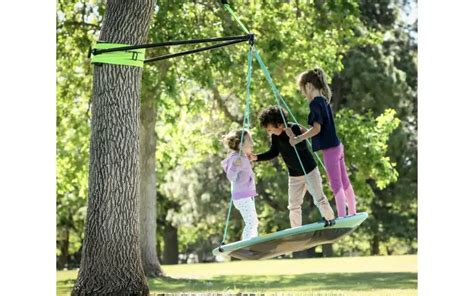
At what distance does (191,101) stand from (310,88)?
7.20 meters

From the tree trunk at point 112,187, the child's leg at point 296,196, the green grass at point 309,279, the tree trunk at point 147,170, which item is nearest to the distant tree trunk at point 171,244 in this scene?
the green grass at point 309,279

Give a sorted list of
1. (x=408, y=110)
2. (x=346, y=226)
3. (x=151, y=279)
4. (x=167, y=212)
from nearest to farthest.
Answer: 1. (x=346, y=226)
2. (x=151, y=279)
3. (x=408, y=110)
4. (x=167, y=212)

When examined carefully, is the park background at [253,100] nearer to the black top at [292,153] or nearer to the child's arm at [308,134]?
the black top at [292,153]

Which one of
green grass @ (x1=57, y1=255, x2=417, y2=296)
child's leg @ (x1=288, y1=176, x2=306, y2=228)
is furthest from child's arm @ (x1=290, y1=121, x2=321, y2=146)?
green grass @ (x1=57, y1=255, x2=417, y2=296)

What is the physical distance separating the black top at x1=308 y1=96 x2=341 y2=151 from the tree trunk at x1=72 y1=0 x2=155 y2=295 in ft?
6.31

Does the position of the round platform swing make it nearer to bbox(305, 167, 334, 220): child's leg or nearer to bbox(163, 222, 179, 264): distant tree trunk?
bbox(305, 167, 334, 220): child's leg

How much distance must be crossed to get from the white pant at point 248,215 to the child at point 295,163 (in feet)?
0.83

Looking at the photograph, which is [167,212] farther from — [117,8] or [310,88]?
[310,88]

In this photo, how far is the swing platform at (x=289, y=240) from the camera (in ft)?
17.4

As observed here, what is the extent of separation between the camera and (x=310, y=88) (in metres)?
Result: 5.70

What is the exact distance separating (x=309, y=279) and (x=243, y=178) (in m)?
6.49
